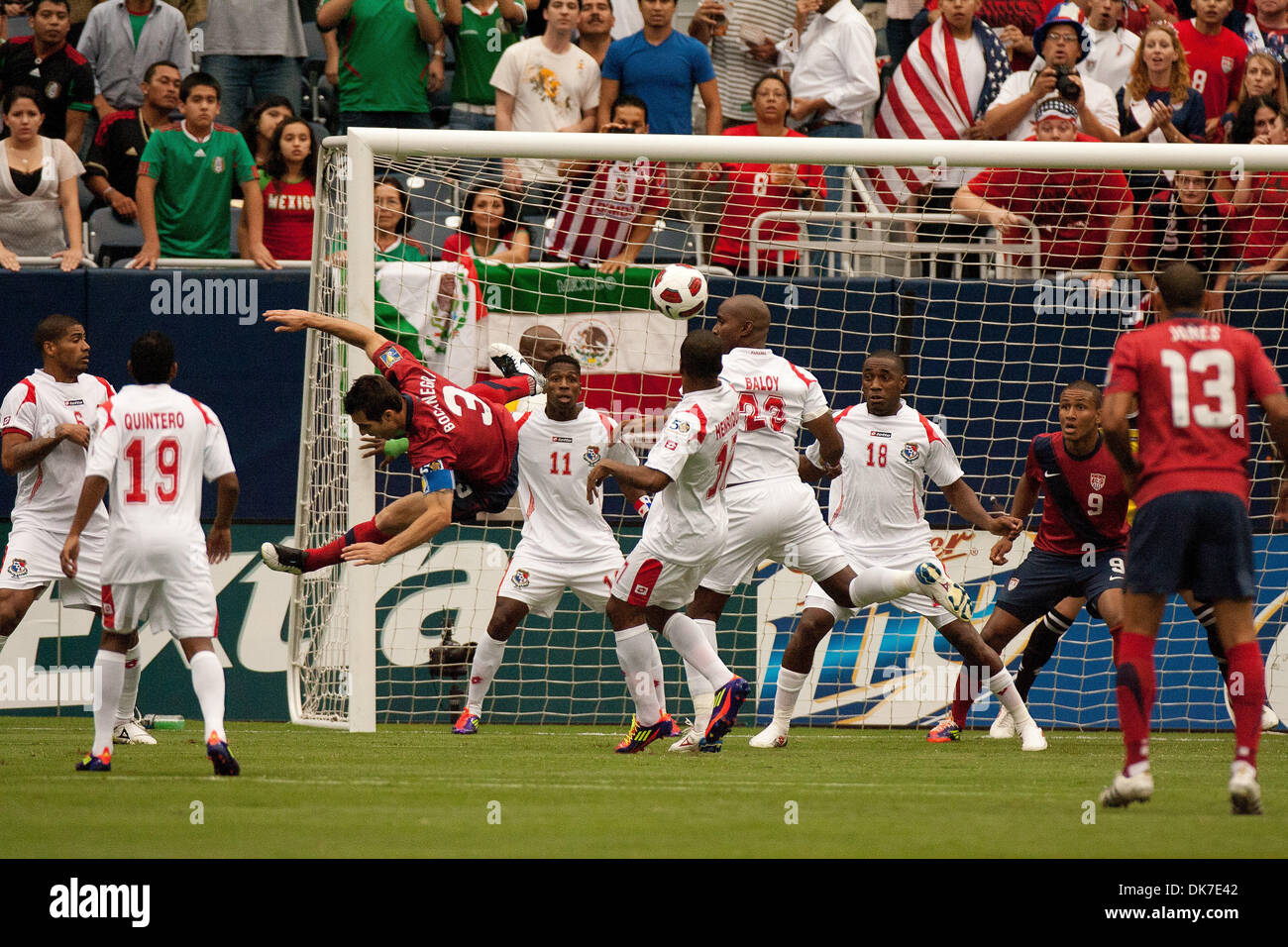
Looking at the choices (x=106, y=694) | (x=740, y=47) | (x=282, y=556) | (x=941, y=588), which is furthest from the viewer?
(x=740, y=47)

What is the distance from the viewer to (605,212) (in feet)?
40.5

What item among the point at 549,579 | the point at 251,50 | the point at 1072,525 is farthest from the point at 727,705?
the point at 251,50

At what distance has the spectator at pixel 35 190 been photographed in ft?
40.5

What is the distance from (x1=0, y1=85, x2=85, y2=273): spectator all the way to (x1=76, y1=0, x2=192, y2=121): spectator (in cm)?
109

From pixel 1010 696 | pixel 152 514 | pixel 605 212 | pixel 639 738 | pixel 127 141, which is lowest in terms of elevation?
pixel 639 738

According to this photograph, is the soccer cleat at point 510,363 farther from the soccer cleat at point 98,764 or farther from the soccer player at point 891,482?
the soccer cleat at point 98,764

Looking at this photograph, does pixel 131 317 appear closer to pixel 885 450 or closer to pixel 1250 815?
pixel 885 450

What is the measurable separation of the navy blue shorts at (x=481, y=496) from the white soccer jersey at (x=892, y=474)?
2.23 meters

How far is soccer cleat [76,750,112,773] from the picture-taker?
7.90 metres

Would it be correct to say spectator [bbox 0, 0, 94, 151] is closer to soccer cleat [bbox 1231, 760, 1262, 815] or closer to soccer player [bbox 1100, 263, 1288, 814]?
soccer player [bbox 1100, 263, 1288, 814]

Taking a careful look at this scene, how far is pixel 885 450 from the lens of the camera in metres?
10.6

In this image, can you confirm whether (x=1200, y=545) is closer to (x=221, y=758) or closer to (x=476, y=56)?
(x=221, y=758)

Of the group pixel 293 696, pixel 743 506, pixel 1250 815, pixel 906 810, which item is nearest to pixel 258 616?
pixel 293 696

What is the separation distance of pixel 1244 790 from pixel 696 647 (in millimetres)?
3469
